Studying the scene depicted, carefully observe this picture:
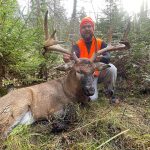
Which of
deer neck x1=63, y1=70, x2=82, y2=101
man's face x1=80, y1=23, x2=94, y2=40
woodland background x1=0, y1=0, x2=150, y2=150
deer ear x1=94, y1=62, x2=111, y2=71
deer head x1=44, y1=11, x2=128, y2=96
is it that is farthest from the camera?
man's face x1=80, y1=23, x2=94, y2=40

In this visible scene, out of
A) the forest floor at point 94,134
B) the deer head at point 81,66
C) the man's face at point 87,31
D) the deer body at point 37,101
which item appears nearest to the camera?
the forest floor at point 94,134

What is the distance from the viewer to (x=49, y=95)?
6957 mm

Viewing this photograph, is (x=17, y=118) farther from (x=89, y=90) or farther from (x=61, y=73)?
(x=61, y=73)

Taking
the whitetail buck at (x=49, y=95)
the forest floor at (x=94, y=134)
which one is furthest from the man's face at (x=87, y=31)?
the forest floor at (x=94, y=134)

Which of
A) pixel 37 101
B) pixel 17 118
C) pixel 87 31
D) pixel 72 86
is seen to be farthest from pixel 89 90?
pixel 87 31

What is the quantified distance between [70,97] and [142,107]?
1576 mm

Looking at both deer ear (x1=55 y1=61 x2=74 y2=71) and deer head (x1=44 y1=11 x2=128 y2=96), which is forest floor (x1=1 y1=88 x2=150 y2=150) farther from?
deer ear (x1=55 y1=61 x2=74 y2=71)

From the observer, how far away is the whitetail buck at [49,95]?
610 centimetres

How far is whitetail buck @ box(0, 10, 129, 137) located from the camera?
20.0 feet

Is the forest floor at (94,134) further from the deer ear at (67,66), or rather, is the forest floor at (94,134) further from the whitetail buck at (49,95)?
the deer ear at (67,66)

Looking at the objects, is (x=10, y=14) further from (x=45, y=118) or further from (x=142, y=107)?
(x=142, y=107)

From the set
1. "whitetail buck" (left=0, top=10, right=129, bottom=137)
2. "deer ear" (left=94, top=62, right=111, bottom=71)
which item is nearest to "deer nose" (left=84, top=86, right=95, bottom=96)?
"whitetail buck" (left=0, top=10, right=129, bottom=137)

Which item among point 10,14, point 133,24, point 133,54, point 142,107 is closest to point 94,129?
point 142,107

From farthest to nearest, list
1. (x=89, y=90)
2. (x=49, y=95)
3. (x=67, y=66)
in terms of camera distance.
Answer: (x=67, y=66) → (x=49, y=95) → (x=89, y=90)
